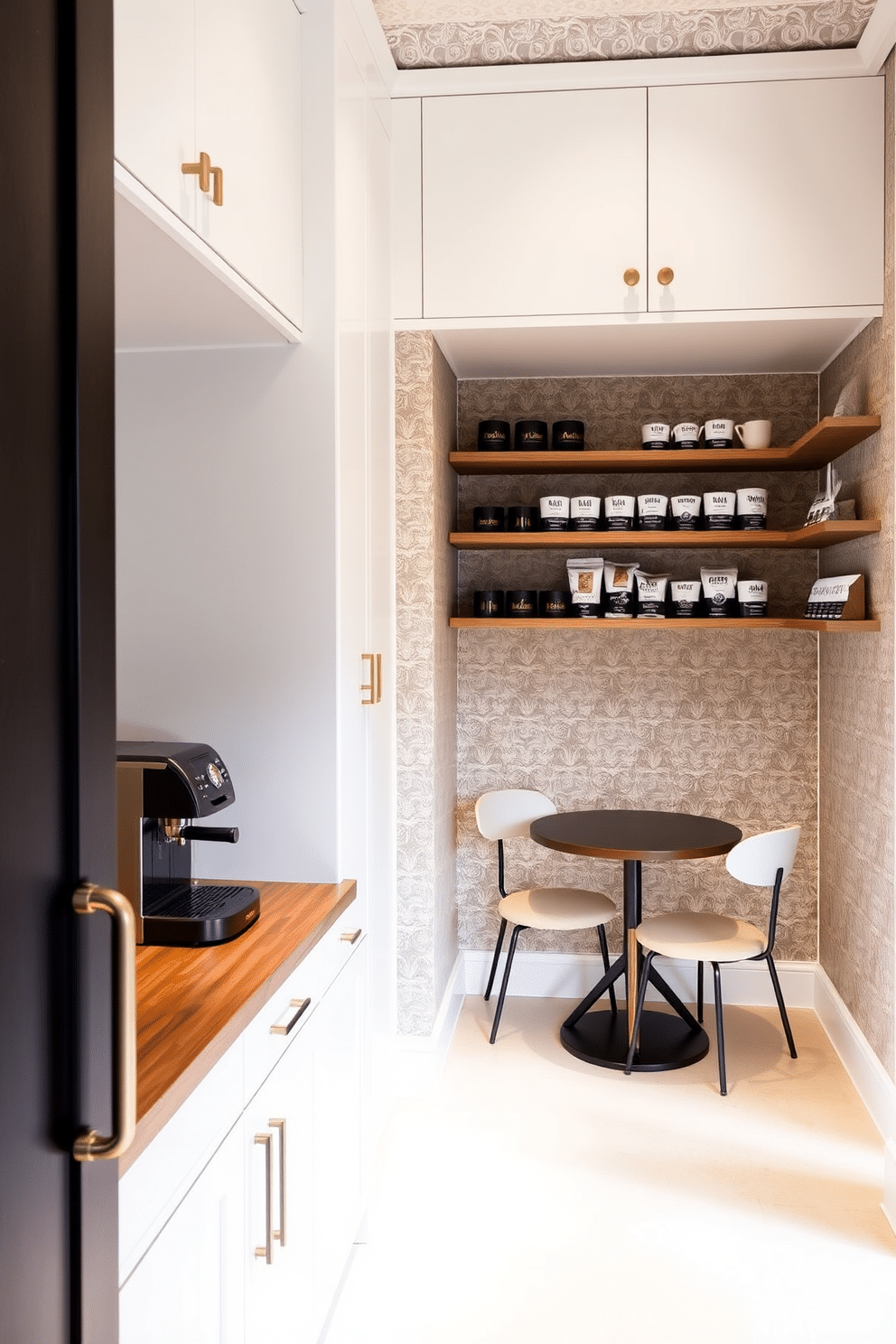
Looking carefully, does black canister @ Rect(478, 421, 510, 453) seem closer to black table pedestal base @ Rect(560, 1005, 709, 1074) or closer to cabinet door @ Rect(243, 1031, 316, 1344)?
black table pedestal base @ Rect(560, 1005, 709, 1074)

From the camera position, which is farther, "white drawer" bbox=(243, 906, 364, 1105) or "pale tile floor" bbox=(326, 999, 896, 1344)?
"pale tile floor" bbox=(326, 999, 896, 1344)

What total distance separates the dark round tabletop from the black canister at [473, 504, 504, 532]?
0.99 m

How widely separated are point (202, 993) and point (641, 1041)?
2315 mm

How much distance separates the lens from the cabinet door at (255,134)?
5.47 feet

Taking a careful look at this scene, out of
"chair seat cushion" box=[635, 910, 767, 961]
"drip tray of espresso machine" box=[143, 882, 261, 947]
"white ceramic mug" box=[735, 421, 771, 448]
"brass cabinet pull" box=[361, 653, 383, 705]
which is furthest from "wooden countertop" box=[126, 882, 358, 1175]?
"white ceramic mug" box=[735, 421, 771, 448]

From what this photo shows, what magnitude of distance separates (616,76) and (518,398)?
3.75 feet

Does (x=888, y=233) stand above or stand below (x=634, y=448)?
above

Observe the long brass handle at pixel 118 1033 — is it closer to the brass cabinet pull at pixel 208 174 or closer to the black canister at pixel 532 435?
the brass cabinet pull at pixel 208 174

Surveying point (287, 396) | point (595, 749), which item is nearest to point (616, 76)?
point (287, 396)

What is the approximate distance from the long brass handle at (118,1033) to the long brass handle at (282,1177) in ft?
2.42

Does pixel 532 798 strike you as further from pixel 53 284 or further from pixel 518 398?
pixel 53 284

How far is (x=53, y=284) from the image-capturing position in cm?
84

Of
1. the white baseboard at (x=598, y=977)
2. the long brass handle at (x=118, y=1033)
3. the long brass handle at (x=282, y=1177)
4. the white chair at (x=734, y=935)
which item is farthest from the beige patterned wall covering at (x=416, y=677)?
the long brass handle at (x=118, y=1033)

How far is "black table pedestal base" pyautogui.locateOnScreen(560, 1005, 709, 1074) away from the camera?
333 centimetres
